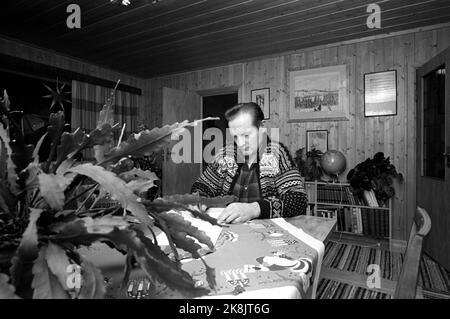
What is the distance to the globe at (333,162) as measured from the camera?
341 cm

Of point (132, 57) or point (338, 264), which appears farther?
point (132, 57)

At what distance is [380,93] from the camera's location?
347cm

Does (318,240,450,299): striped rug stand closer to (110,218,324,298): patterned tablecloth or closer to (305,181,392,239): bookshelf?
(305,181,392,239): bookshelf

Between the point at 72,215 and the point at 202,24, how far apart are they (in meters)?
3.05

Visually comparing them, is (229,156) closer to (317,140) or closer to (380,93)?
(317,140)

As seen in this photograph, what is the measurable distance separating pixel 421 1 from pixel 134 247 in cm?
343

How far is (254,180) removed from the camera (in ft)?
6.11

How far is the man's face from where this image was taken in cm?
181

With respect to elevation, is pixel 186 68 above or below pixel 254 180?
above
